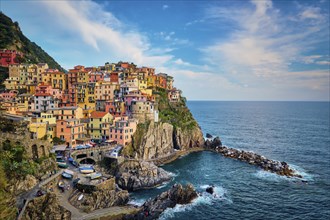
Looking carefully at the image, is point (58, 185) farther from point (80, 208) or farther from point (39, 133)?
point (39, 133)

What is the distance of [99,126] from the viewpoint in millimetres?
74812

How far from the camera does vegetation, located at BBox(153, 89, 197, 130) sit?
9475 cm

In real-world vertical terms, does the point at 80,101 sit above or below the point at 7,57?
below

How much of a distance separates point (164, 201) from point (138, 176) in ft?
42.8

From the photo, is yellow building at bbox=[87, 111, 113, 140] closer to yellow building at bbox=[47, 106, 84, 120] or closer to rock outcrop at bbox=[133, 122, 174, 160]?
yellow building at bbox=[47, 106, 84, 120]

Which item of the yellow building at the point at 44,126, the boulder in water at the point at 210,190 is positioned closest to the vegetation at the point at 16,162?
the yellow building at the point at 44,126

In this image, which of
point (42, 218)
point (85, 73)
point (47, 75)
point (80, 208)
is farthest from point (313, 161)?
point (47, 75)

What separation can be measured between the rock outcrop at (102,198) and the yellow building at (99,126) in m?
27.3

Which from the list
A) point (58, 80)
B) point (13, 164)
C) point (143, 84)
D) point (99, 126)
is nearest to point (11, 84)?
point (58, 80)

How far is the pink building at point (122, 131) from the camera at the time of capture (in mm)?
71938

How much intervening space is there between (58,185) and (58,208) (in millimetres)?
8044

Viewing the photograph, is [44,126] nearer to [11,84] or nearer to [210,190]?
[11,84]

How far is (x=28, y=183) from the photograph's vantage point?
4306 centimetres

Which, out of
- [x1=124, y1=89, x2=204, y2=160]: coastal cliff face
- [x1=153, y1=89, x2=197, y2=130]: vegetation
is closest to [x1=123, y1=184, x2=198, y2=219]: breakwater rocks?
[x1=124, y1=89, x2=204, y2=160]: coastal cliff face
